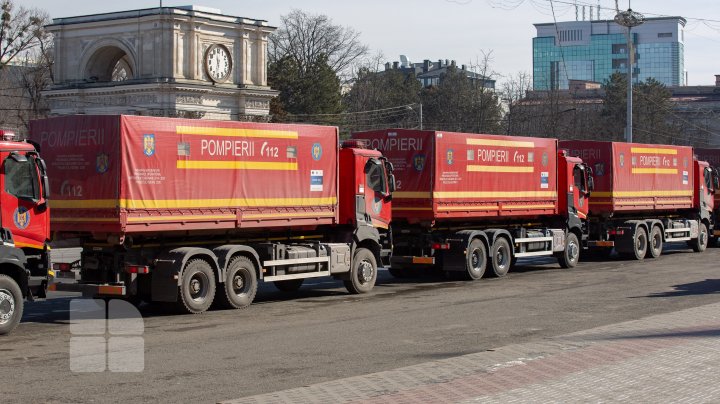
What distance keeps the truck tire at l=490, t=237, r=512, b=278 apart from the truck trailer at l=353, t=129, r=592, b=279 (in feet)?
0.08

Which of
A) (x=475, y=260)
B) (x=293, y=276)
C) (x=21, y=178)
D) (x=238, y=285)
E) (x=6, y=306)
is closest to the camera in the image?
(x=6, y=306)

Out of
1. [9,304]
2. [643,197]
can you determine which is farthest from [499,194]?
[9,304]

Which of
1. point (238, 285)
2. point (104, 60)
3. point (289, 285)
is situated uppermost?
point (104, 60)

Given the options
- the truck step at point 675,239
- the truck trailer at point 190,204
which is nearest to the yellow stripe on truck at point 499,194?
the truck trailer at point 190,204

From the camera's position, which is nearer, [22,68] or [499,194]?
[499,194]

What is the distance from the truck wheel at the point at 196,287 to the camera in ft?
58.7

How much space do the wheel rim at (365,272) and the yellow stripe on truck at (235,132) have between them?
3.41 meters

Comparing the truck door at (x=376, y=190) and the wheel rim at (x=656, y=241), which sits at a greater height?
the truck door at (x=376, y=190)

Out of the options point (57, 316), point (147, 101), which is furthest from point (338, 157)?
point (147, 101)

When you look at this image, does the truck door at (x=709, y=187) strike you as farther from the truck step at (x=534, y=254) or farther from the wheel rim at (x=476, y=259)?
the wheel rim at (x=476, y=259)

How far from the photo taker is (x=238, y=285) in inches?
754

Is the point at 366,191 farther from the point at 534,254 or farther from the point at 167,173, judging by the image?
the point at 534,254

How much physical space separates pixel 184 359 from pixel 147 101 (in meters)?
63.4

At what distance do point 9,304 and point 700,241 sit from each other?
2692cm
